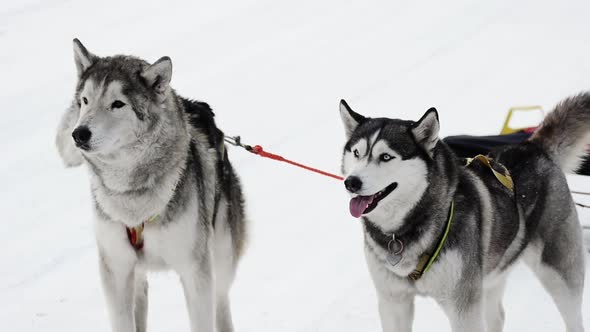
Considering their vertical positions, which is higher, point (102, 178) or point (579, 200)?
point (102, 178)

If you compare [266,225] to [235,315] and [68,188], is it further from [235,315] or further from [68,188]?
[68,188]

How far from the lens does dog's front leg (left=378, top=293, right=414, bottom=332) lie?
3648mm

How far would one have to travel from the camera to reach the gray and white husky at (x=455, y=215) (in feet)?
11.3

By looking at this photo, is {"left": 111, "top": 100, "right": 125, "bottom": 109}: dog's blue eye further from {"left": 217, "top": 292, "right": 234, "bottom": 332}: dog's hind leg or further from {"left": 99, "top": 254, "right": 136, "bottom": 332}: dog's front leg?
{"left": 217, "top": 292, "right": 234, "bottom": 332}: dog's hind leg

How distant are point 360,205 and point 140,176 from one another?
3.81 feet

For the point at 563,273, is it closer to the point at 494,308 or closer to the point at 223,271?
the point at 494,308

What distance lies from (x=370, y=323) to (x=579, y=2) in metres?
10.9

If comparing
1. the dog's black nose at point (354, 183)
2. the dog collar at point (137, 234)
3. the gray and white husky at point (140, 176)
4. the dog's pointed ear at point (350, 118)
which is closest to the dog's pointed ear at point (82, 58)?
the gray and white husky at point (140, 176)

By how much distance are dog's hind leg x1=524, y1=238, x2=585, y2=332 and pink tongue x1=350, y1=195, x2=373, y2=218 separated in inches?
45.3

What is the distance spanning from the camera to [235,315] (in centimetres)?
502

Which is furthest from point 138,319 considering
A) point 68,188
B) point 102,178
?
point 68,188

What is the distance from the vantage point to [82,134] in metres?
3.33

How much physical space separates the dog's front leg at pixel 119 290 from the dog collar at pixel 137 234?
0.15 metres

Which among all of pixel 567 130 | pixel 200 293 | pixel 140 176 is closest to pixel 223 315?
pixel 200 293
